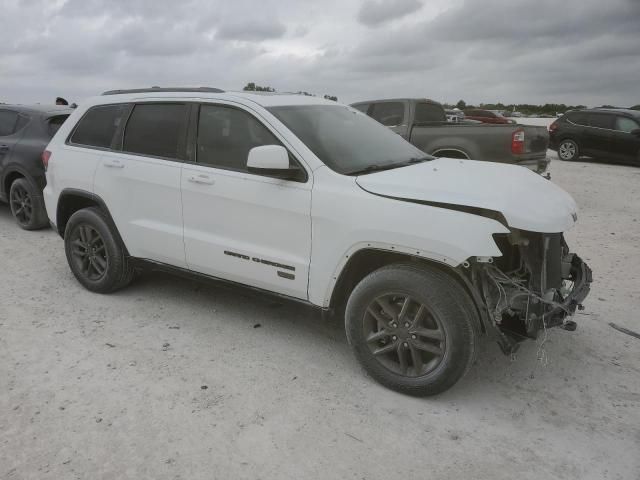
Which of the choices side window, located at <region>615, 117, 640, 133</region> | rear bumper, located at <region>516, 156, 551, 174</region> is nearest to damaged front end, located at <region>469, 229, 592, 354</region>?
rear bumper, located at <region>516, 156, 551, 174</region>

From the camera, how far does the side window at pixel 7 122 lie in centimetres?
736

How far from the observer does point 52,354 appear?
148 inches

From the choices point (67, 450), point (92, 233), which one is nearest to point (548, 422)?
point (67, 450)

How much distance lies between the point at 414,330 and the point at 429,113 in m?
7.52

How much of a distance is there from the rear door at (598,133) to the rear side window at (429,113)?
Result: 21.9 ft

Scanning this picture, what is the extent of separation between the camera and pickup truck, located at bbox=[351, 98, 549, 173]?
820cm

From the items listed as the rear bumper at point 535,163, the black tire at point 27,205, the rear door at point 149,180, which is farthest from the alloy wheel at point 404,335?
the rear bumper at point 535,163

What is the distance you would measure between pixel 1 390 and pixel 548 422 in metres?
3.32

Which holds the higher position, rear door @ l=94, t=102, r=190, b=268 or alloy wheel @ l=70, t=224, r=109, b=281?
rear door @ l=94, t=102, r=190, b=268

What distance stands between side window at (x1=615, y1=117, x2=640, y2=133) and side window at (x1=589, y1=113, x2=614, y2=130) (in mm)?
190

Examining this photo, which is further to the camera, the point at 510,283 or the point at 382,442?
the point at 510,283

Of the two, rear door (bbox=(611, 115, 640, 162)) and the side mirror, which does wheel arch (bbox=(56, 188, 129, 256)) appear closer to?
the side mirror

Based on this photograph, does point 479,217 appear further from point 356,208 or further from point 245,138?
point 245,138

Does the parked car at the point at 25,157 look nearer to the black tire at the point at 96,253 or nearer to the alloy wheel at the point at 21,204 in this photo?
the alloy wheel at the point at 21,204
